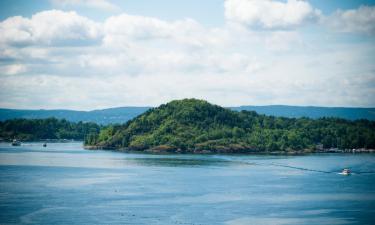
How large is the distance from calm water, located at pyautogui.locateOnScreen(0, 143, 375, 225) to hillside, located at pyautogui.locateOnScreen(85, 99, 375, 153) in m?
68.9

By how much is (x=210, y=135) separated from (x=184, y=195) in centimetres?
10770

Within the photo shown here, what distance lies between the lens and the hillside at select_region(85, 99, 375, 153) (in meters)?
176

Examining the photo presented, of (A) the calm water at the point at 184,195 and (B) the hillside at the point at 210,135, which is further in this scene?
(B) the hillside at the point at 210,135

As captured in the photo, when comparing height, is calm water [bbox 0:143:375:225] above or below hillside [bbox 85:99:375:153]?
below

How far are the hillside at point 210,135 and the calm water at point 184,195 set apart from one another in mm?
68858

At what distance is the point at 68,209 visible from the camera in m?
59.5

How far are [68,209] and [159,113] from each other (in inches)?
5510

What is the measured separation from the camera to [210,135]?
7057 inches

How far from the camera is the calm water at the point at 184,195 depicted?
56.2m

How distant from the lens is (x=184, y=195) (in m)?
71.8

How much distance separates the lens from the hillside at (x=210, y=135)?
17650cm

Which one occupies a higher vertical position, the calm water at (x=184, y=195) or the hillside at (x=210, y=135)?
the hillside at (x=210, y=135)

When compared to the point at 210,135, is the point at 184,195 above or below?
below

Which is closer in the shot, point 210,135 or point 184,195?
point 184,195
